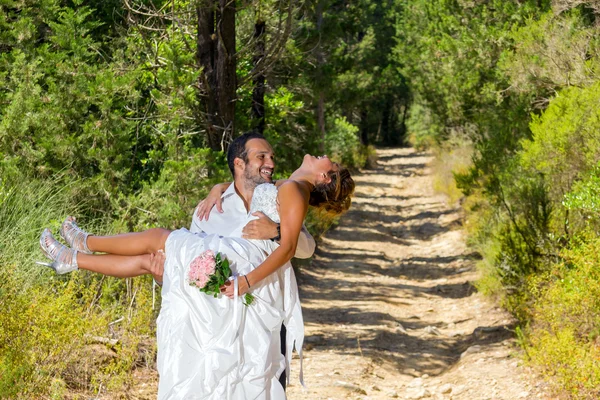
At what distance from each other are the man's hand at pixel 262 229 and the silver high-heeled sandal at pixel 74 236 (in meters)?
1.28

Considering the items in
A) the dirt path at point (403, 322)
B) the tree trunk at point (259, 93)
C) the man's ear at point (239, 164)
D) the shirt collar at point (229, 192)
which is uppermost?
the tree trunk at point (259, 93)

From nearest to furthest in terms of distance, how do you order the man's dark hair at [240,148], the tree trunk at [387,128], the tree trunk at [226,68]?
the man's dark hair at [240,148], the tree trunk at [226,68], the tree trunk at [387,128]

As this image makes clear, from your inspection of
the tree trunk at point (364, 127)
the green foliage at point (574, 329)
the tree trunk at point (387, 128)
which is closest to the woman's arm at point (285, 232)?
the green foliage at point (574, 329)

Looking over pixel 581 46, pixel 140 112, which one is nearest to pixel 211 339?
pixel 140 112

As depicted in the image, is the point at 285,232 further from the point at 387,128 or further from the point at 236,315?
the point at 387,128

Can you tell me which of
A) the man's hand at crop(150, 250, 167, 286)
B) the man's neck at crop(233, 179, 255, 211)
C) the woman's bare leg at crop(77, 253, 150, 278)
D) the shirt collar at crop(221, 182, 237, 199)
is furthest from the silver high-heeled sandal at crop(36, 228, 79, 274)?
the man's neck at crop(233, 179, 255, 211)

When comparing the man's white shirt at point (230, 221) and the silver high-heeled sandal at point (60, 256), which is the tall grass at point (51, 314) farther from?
the man's white shirt at point (230, 221)

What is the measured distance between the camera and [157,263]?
16.9 feet

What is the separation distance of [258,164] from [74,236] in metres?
1.39

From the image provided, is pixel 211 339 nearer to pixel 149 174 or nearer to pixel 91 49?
pixel 149 174

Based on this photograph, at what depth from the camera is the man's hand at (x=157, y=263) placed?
5141 millimetres

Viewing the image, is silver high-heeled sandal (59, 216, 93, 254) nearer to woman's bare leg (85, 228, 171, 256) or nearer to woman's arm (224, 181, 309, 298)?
woman's bare leg (85, 228, 171, 256)

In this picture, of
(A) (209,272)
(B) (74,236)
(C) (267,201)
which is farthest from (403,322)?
(A) (209,272)

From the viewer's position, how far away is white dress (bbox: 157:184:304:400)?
4738 millimetres
